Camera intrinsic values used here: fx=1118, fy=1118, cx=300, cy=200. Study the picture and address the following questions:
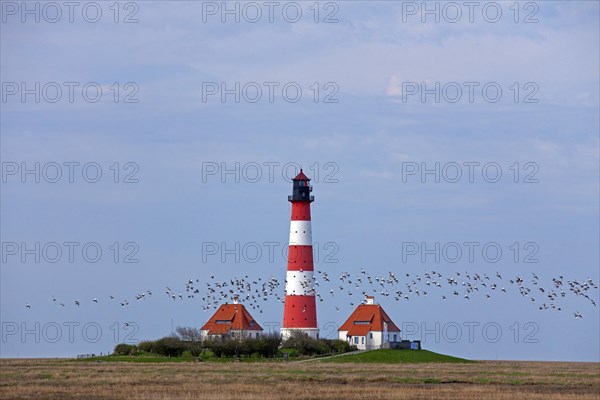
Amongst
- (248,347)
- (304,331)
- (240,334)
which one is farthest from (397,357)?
(240,334)

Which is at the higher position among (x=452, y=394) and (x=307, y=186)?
(x=307, y=186)

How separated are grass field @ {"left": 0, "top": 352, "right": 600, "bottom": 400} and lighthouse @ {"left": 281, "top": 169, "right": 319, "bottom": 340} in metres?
15.6

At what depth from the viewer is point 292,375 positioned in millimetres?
60188

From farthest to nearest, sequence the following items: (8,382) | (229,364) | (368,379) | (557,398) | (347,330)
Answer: (347,330), (229,364), (368,379), (8,382), (557,398)

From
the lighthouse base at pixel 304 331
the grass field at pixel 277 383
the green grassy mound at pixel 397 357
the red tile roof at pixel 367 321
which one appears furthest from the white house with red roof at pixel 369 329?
the grass field at pixel 277 383

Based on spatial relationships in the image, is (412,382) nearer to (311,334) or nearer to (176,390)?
(176,390)

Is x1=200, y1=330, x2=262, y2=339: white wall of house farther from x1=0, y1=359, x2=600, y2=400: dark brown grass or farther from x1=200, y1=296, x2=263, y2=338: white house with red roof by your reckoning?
x1=0, y1=359, x2=600, y2=400: dark brown grass

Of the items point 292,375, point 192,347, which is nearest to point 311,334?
point 192,347

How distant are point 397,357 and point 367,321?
47.2ft

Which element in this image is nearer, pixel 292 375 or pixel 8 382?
pixel 8 382

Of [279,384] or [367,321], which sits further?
[367,321]

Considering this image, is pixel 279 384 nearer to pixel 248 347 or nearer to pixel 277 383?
pixel 277 383

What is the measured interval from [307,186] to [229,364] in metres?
20.4

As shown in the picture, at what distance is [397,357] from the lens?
89.0 m
